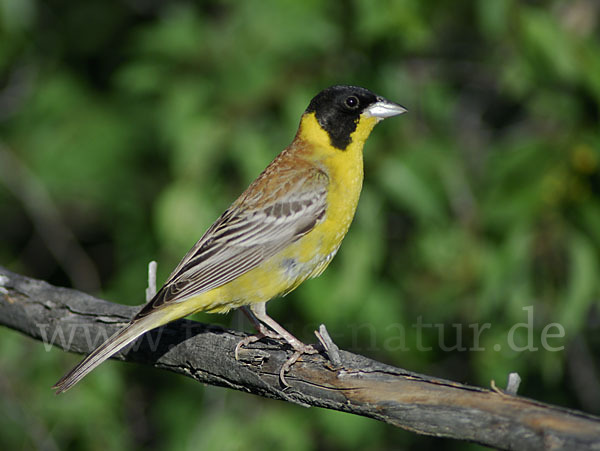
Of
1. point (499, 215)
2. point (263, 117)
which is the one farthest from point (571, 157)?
point (263, 117)

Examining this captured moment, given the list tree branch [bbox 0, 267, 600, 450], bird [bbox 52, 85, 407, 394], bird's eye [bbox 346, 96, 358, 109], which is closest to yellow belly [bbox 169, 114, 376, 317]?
bird [bbox 52, 85, 407, 394]

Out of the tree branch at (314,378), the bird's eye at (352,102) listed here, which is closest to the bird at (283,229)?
the bird's eye at (352,102)

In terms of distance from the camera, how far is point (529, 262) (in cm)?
477

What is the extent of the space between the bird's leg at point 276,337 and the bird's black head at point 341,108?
3.79ft

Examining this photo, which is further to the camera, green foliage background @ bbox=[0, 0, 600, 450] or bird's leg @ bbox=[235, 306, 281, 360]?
green foliage background @ bbox=[0, 0, 600, 450]

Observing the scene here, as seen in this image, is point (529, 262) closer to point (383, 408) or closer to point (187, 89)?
point (383, 408)

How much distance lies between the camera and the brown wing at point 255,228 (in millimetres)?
4184

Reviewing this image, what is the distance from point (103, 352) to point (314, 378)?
1.01m

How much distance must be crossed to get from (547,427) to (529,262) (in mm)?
2295

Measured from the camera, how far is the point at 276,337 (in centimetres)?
425

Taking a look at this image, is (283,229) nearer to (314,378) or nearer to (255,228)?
(255,228)

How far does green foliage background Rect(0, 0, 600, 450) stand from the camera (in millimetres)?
4676

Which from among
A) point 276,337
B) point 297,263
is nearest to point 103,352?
point 276,337

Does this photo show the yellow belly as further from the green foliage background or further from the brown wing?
the green foliage background
